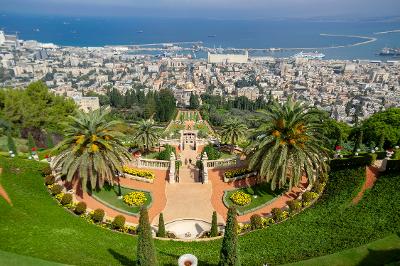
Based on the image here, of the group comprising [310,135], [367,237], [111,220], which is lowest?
[111,220]

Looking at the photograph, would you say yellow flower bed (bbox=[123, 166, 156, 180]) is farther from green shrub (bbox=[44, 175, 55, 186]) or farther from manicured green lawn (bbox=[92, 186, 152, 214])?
green shrub (bbox=[44, 175, 55, 186])

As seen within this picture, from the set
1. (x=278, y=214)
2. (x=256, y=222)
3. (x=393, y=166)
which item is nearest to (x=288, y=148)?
(x=278, y=214)

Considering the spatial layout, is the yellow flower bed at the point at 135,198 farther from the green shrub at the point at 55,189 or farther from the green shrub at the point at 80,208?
the green shrub at the point at 55,189

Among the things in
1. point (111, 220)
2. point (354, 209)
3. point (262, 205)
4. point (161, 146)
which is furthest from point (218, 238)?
point (161, 146)

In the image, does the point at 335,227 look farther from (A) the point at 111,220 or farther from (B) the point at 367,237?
(A) the point at 111,220

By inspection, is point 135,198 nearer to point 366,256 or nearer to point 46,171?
point 46,171
